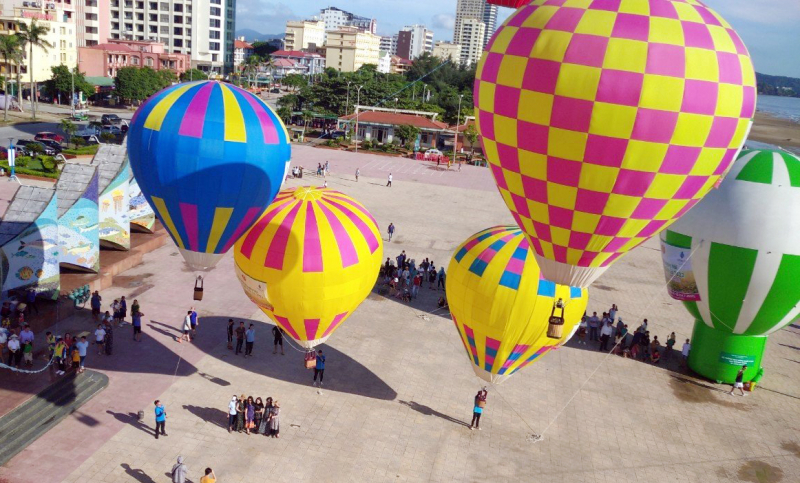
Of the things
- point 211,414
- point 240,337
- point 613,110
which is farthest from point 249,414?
point 613,110

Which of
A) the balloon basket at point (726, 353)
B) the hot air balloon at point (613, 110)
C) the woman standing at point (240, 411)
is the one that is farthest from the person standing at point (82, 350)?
the balloon basket at point (726, 353)

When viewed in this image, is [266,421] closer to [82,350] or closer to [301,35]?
[82,350]

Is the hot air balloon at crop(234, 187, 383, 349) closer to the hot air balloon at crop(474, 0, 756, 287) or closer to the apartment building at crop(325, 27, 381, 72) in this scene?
the hot air balloon at crop(474, 0, 756, 287)

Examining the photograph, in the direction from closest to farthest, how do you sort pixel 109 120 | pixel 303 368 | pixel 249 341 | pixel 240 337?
pixel 303 368 → pixel 249 341 → pixel 240 337 → pixel 109 120

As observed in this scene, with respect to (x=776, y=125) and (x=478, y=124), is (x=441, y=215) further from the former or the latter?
(x=776, y=125)

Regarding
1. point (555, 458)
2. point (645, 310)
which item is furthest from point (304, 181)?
point (555, 458)

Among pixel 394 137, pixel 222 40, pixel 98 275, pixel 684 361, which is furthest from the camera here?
pixel 222 40

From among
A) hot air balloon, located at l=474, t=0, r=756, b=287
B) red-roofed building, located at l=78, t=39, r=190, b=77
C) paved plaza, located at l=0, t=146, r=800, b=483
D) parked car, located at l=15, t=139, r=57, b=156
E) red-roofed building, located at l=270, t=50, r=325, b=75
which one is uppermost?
red-roofed building, located at l=270, t=50, r=325, b=75

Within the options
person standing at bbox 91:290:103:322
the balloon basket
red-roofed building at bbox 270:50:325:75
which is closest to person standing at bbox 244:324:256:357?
person standing at bbox 91:290:103:322
